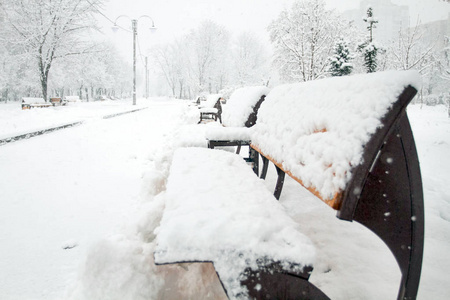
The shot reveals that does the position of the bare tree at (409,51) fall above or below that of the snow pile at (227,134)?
above

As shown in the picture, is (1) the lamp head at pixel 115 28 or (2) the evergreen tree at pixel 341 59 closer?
(2) the evergreen tree at pixel 341 59

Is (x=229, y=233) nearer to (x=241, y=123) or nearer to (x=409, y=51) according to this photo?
(x=241, y=123)

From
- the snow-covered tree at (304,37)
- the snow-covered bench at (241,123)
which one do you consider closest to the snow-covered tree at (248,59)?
the snow-covered tree at (304,37)

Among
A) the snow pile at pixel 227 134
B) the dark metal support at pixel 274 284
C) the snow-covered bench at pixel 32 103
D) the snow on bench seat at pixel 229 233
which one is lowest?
the dark metal support at pixel 274 284

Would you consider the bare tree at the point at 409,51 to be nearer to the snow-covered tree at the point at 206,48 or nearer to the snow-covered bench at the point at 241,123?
the snow-covered bench at the point at 241,123

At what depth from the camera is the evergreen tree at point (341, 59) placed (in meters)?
18.5

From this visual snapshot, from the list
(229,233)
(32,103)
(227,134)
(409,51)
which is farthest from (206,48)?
(229,233)

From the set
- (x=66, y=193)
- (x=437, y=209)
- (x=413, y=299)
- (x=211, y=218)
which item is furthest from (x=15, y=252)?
(x=437, y=209)

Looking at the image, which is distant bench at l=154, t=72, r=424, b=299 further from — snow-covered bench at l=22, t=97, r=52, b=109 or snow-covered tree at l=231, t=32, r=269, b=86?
snow-covered tree at l=231, t=32, r=269, b=86

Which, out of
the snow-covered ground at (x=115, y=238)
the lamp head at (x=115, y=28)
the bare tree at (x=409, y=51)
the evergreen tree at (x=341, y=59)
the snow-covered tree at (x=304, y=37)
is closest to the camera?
the snow-covered ground at (x=115, y=238)

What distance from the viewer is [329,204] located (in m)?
0.97

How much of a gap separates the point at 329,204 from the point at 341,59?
2077cm

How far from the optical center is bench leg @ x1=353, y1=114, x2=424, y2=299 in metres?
0.92

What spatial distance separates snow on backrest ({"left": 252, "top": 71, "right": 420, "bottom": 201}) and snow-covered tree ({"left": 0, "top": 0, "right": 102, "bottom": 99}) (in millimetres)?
19607
